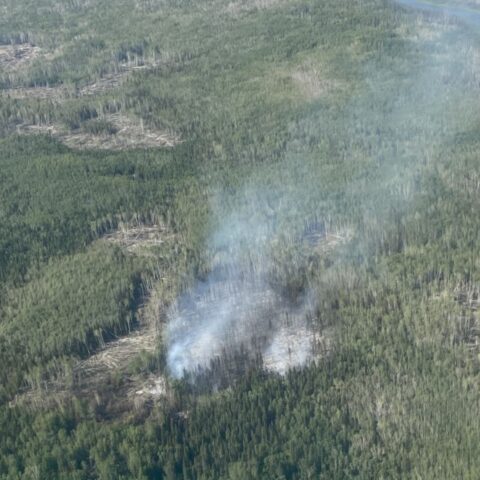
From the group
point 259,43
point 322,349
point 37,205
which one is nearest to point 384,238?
point 322,349

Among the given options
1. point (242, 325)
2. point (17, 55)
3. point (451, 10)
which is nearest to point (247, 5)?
point (451, 10)

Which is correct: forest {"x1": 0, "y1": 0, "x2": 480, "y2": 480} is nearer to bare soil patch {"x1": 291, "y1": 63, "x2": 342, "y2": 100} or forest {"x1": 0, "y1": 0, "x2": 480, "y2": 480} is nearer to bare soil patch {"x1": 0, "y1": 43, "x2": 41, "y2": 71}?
bare soil patch {"x1": 291, "y1": 63, "x2": 342, "y2": 100}

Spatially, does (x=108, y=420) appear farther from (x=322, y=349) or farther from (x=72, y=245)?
(x=72, y=245)

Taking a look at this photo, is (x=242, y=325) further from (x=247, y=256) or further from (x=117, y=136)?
(x=117, y=136)

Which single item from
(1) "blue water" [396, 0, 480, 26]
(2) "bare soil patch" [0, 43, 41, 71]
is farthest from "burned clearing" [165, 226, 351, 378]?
(1) "blue water" [396, 0, 480, 26]

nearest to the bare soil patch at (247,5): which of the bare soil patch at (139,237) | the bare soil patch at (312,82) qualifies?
the bare soil patch at (312,82)

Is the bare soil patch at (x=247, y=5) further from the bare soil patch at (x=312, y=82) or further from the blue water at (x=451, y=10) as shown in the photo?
the bare soil patch at (x=312, y=82)
